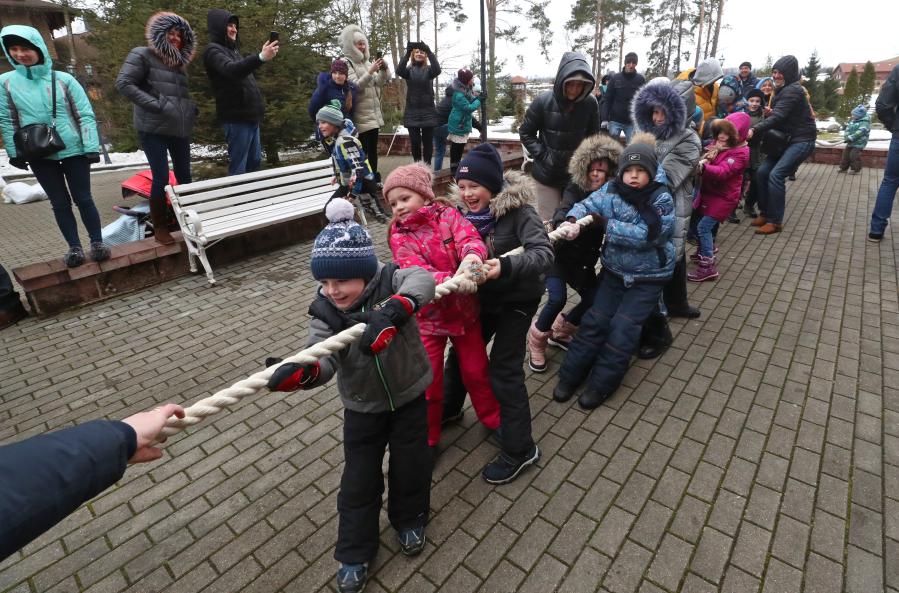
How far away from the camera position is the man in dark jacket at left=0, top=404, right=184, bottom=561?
3.29 feet

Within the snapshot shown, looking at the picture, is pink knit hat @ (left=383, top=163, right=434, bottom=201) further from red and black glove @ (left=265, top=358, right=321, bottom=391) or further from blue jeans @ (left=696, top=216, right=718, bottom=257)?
blue jeans @ (left=696, top=216, right=718, bottom=257)

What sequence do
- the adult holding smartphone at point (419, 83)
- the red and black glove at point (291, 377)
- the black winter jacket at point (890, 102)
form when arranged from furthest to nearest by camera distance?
the adult holding smartphone at point (419, 83) → the black winter jacket at point (890, 102) → the red and black glove at point (291, 377)

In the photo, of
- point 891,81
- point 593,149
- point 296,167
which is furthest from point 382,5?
point 593,149

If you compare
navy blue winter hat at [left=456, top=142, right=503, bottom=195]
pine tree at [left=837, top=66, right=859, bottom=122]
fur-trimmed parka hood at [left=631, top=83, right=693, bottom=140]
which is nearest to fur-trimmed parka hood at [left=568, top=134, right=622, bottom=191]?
fur-trimmed parka hood at [left=631, top=83, right=693, bottom=140]

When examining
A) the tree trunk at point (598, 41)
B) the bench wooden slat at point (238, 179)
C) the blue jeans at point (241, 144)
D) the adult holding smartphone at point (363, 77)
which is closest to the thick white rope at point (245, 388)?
the bench wooden slat at point (238, 179)

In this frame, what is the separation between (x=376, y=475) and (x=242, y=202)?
4792mm

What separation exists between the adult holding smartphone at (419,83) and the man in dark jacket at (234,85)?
2.53 m

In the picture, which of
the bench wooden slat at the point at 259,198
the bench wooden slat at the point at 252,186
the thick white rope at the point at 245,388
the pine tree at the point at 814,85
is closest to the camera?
the thick white rope at the point at 245,388

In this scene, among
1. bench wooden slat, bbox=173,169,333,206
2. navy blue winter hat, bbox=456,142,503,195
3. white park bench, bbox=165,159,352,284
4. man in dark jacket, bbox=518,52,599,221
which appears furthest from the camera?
bench wooden slat, bbox=173,169,333,206

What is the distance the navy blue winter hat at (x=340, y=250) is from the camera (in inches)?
71.9

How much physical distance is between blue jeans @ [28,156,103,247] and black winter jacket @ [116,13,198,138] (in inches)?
26.8

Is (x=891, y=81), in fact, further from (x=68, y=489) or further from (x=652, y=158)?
(x=68, y=489)

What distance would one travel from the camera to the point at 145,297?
5.11 m

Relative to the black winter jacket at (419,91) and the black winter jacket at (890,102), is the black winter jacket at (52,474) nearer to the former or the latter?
the black winter jacket at (419,91)
